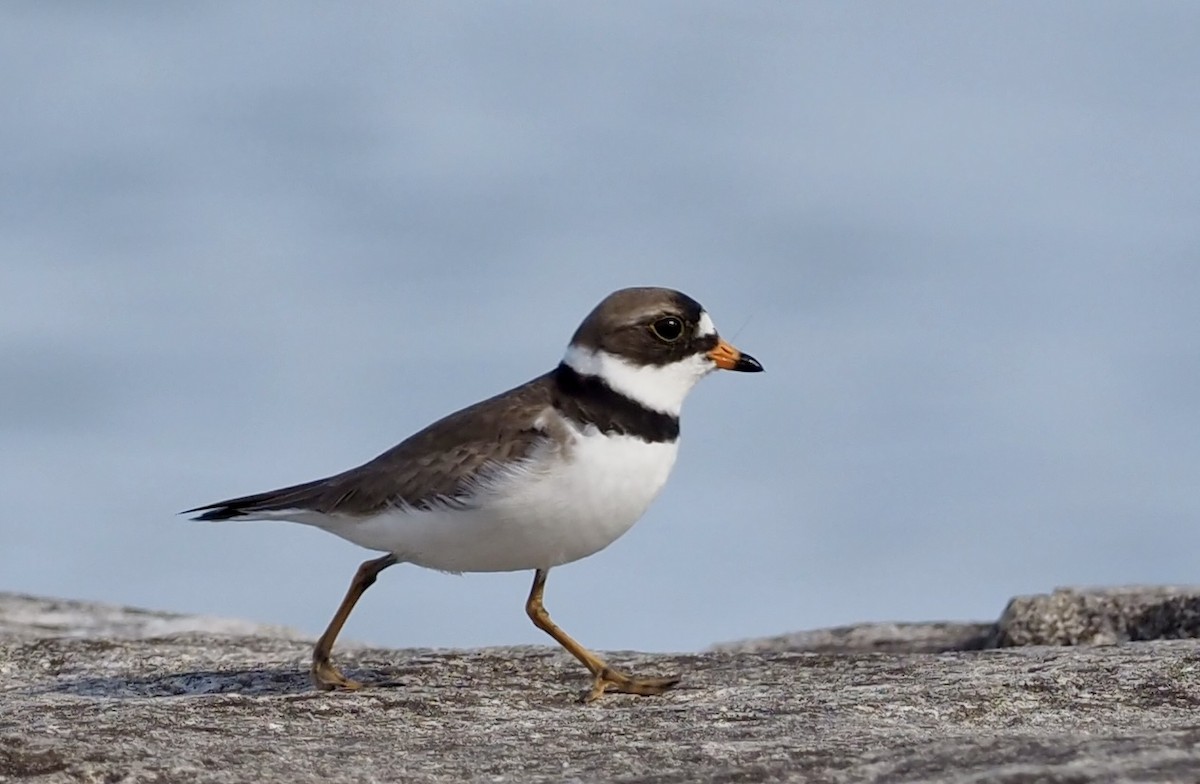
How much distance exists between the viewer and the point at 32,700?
6.82 m

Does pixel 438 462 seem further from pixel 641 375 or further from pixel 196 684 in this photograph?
pixel 196 684

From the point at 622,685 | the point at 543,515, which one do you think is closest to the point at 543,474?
the point at 543,515

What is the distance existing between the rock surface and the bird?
0.43 m

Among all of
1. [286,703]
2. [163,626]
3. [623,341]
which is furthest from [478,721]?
[163,626]

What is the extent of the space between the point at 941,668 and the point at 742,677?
2.63ft

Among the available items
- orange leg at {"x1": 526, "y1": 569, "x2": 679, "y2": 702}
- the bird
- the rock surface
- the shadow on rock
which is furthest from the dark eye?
the shadow on rock

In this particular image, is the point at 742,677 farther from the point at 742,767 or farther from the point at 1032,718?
the point at 742,767

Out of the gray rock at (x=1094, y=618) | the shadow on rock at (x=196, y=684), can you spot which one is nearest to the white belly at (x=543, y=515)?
the shadow on rock at (x=196, y=684)

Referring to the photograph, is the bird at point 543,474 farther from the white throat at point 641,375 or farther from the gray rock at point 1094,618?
the gray rock at point 1094,618

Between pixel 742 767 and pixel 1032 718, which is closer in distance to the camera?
pixel 742 767

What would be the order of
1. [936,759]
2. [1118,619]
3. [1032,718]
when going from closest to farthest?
[936,759] → [1032,718] → [1118,619]

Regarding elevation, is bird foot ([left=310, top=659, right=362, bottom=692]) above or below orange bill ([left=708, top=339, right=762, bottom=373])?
below

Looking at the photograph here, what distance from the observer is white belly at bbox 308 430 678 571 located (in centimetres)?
704

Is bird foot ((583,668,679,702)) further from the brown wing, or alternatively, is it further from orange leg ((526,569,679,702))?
the brown wing
